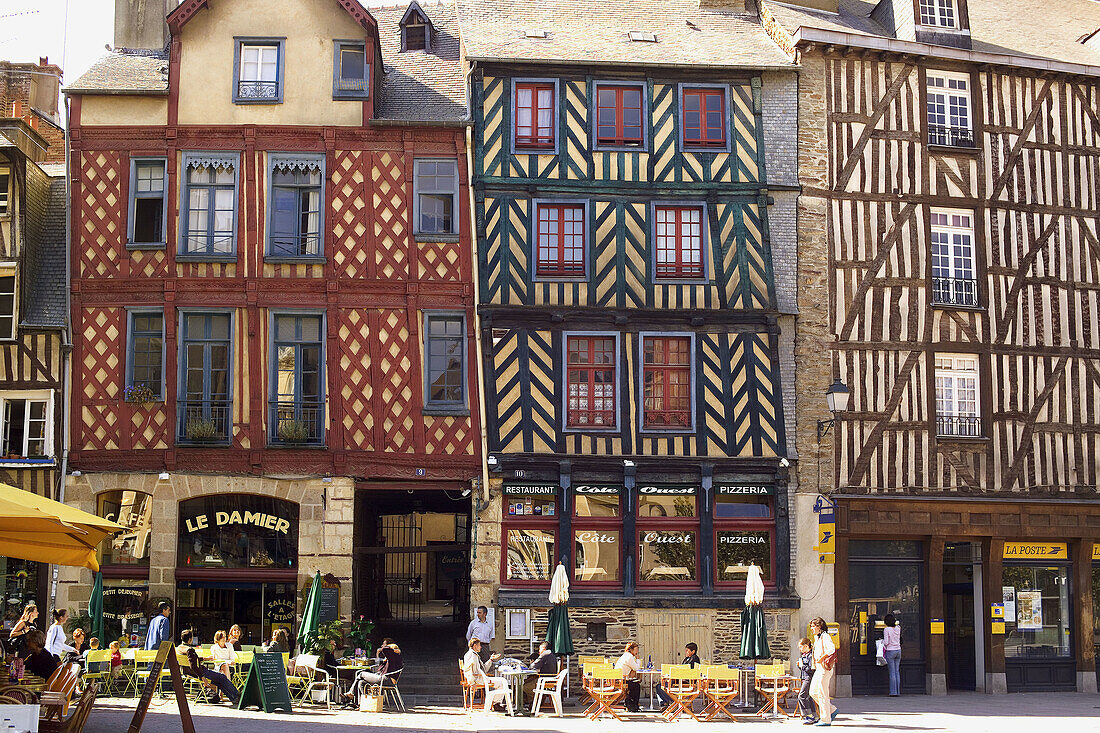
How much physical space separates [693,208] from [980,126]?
17.5 feet

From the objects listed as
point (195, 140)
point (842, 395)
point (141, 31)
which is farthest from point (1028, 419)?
point (141, 31)

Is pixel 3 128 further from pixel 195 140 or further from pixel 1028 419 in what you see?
pixel 1028 419

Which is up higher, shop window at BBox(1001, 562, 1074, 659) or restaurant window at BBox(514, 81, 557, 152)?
restaurant window at BBox(514, 81, 557, 152)

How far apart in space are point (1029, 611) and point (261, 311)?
13.8 meters

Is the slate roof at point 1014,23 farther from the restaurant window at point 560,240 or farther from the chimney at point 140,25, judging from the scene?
the chimney at point 140,25

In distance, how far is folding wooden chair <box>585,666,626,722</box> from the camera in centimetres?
1523

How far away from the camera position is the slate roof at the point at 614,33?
19.8 m

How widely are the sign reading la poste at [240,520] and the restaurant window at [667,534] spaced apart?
5671mm

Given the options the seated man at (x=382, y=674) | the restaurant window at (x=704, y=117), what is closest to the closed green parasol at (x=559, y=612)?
the seated man at (x=382, y=674)

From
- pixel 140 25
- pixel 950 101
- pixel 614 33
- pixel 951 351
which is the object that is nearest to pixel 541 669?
pixel 951 351

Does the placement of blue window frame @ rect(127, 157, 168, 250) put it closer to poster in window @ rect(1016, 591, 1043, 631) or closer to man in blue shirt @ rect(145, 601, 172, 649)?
man in blue shirt @ rect(145, 601, 172, 649)

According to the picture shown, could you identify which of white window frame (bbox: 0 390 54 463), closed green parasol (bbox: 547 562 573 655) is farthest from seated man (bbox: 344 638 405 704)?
white window frame (bbox: 0 390 54 463)

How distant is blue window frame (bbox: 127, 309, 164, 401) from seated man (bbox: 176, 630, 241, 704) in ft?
16.2

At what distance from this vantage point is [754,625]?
55.5 feet
